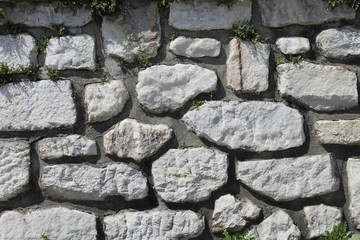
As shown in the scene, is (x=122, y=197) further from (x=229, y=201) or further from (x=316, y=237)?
(x=316, y=237)

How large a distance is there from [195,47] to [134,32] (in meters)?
0.28

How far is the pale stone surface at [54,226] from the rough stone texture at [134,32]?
724mm

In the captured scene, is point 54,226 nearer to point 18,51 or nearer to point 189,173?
point 189,173

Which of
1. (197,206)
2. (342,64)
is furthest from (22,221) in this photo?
(342,64)

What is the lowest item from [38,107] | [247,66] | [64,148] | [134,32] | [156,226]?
[156,226]

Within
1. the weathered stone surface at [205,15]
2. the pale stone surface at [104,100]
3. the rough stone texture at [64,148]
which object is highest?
the weathered stone surface at [205,15]

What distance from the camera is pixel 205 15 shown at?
92.0 inches

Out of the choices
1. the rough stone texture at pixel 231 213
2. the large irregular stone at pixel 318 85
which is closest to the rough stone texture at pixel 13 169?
the rough stone texture at pixel 231 213

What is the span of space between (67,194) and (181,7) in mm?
956

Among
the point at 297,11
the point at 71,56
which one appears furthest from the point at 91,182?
the point at 297,11

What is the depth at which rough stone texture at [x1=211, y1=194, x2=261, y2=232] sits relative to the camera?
7.42 feet

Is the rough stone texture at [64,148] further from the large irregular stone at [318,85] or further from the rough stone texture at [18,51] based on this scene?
the large irregular stone at [318,85]

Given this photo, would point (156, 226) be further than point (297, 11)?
No

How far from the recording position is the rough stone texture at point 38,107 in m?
2.28
